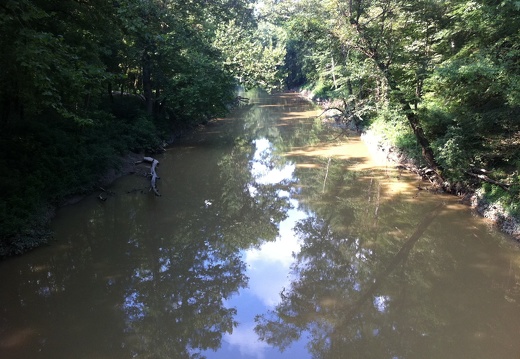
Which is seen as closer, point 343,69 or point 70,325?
point 70,325

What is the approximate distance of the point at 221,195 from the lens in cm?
1329

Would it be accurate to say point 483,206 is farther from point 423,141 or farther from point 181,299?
point 181,299

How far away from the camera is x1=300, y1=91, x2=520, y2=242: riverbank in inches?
365

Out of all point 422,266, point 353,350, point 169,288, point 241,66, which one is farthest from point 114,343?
point 241,66

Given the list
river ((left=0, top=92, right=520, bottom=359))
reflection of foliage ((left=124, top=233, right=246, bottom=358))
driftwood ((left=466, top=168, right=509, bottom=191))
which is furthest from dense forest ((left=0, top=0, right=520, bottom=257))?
reflection of foliage ((left=124, top=233, right=246, bottom=358))

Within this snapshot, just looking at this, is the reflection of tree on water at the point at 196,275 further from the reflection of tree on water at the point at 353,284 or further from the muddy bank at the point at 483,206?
the muddy bank at the point at 483,206

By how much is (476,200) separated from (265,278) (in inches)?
283

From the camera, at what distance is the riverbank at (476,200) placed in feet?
30.4

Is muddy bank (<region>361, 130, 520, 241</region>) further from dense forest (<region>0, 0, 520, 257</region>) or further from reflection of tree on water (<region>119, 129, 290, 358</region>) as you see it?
reflection of tree on water (<region>119, 129, 290, 358</region>)

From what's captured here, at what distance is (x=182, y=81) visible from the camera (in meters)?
19.5

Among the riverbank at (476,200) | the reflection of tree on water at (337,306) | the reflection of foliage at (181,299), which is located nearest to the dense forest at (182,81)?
the riverbank at (476,200)

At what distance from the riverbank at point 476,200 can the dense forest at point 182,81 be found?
21cm

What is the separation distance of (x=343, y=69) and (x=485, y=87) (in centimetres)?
894

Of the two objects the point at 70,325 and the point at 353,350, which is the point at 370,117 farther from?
the point at 70,325
